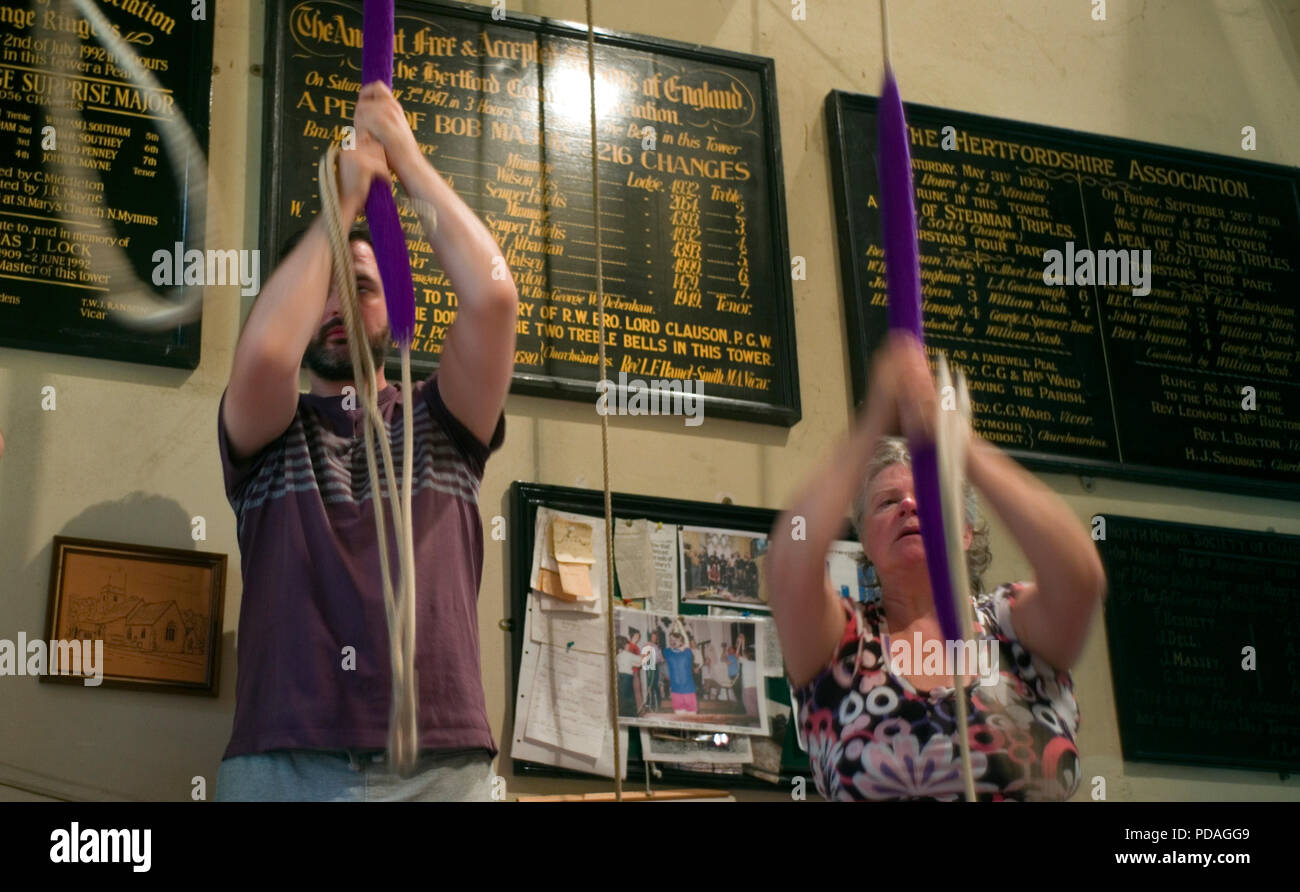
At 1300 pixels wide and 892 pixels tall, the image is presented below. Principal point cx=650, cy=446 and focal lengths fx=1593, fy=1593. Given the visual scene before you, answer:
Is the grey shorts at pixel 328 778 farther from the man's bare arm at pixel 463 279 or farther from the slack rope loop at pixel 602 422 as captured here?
the slack rope loop at pixel 602 422

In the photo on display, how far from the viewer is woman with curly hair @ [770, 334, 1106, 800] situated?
205cm

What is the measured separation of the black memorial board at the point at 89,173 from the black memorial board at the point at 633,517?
0.74 meters

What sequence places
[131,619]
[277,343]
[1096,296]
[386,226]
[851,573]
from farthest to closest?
[1096,296] → [851,573] → [131,619] → [277,343] → [386,226]

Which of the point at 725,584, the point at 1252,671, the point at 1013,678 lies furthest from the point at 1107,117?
the point at 1013,678

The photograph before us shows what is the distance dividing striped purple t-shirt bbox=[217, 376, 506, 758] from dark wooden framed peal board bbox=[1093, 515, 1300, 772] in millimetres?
1899

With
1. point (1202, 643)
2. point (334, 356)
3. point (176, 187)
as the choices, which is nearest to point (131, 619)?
point (334, 356)

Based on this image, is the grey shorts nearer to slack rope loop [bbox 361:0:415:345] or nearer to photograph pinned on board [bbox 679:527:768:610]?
slack rope loop [bbox 361:0:415:345]

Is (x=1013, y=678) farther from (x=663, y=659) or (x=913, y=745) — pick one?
(x=663, y=659)

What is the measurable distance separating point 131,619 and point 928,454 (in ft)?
5.72

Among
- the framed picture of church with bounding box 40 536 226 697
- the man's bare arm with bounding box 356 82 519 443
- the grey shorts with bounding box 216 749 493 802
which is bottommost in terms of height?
the grey shorts with bounding box 216 749 493 802

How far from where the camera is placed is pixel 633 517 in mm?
3379

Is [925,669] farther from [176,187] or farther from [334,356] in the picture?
[176,187]

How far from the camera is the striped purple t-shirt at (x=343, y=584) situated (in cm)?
215

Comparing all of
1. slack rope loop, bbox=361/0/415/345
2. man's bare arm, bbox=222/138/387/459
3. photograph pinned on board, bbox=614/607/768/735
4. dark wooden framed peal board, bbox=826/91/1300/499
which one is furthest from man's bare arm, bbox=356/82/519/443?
dark wooden framed peal board, bbox=826/91/1300/499
